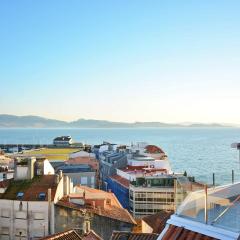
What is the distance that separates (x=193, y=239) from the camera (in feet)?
28.9

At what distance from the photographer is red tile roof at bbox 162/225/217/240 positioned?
28.9 feet

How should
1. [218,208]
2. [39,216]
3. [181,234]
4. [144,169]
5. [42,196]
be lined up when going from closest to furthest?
[218,208], [181,234], [39,216], [42,196], [144,169]

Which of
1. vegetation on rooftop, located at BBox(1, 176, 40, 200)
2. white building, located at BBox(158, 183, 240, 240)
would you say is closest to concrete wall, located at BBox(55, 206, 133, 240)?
vegetation on rooftop, located at BBox(1, 176, 40, 200)

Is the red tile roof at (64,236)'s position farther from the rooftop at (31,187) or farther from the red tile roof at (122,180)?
the red tile roof at (122,180)

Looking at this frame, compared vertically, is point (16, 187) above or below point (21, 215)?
above

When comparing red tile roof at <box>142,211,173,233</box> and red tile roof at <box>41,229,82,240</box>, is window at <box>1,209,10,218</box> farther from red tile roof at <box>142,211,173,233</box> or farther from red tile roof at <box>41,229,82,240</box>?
red tile roof at <box>41,229,82,240</box>

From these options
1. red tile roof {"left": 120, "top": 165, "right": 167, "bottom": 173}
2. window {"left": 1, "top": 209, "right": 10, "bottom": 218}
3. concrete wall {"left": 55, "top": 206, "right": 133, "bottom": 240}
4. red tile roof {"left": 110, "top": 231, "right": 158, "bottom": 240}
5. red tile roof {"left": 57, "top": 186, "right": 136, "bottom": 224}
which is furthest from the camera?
red tile roof {"left": 120, "top": 165, "right": 167, "bottom": 173}

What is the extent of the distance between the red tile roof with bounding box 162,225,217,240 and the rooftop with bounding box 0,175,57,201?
77.1 feet

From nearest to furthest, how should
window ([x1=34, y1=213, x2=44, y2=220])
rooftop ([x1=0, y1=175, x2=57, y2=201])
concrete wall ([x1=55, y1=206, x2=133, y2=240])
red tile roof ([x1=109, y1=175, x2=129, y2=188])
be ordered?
concrete wall ([x1=55, y1=206, x2=133, y2=240]) < window ([x1=34, y1=213, x2=44, y2=220]) < rooftop ([x1=0, y1=175, x2=57, y2=201]) < red tile roof ([x1=109, y1=175, x2=129, y2=188])

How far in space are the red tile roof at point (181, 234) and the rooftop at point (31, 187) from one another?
2349 centimetres

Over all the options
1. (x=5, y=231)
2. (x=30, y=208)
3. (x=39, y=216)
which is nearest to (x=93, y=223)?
(x=39, y=216)

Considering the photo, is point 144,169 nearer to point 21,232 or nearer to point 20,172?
point 20,172

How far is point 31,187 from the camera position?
113 ft

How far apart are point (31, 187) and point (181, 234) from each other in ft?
87.2
